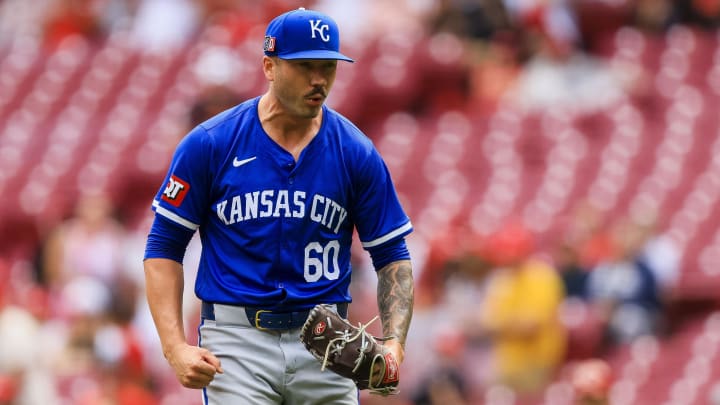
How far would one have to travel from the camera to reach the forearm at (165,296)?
490cm

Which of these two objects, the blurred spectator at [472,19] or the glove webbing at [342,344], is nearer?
the glove webbing at [342,344]

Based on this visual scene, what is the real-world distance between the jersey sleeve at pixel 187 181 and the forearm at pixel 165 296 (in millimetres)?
154

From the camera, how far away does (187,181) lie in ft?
16.2

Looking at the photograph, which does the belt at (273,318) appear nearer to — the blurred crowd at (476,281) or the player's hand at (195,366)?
the player's hand at (195,366)

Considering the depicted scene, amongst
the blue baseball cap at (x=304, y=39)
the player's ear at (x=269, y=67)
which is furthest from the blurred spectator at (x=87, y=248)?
the blue baseball cap at (x=304, y=39)

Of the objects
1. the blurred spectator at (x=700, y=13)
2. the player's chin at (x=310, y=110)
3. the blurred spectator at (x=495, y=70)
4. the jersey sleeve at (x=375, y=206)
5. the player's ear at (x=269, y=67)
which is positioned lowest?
the jersey sleeve at (x=375, y=206)

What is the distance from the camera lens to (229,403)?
192 inches

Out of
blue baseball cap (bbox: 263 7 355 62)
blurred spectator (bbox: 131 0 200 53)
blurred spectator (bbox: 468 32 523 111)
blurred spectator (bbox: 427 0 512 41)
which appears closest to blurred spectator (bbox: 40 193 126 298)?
blurred spectator (bbox: 131 0 200 53)

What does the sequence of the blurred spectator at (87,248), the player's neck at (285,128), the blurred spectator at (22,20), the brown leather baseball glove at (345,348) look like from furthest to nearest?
the blurred spectator at (22,20)
the blurred spectator at (87,248)
the player's neck at (285,128)
the brown leather baseball glove at (345,348)

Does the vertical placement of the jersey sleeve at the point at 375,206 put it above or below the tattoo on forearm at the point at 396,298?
above

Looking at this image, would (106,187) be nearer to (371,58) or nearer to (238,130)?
(371,58)

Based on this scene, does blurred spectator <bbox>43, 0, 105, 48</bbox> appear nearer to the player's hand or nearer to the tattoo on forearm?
the tattoo on forearm

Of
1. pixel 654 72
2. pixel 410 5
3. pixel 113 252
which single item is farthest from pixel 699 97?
pixel 113 252

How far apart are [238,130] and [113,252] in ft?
21.8
